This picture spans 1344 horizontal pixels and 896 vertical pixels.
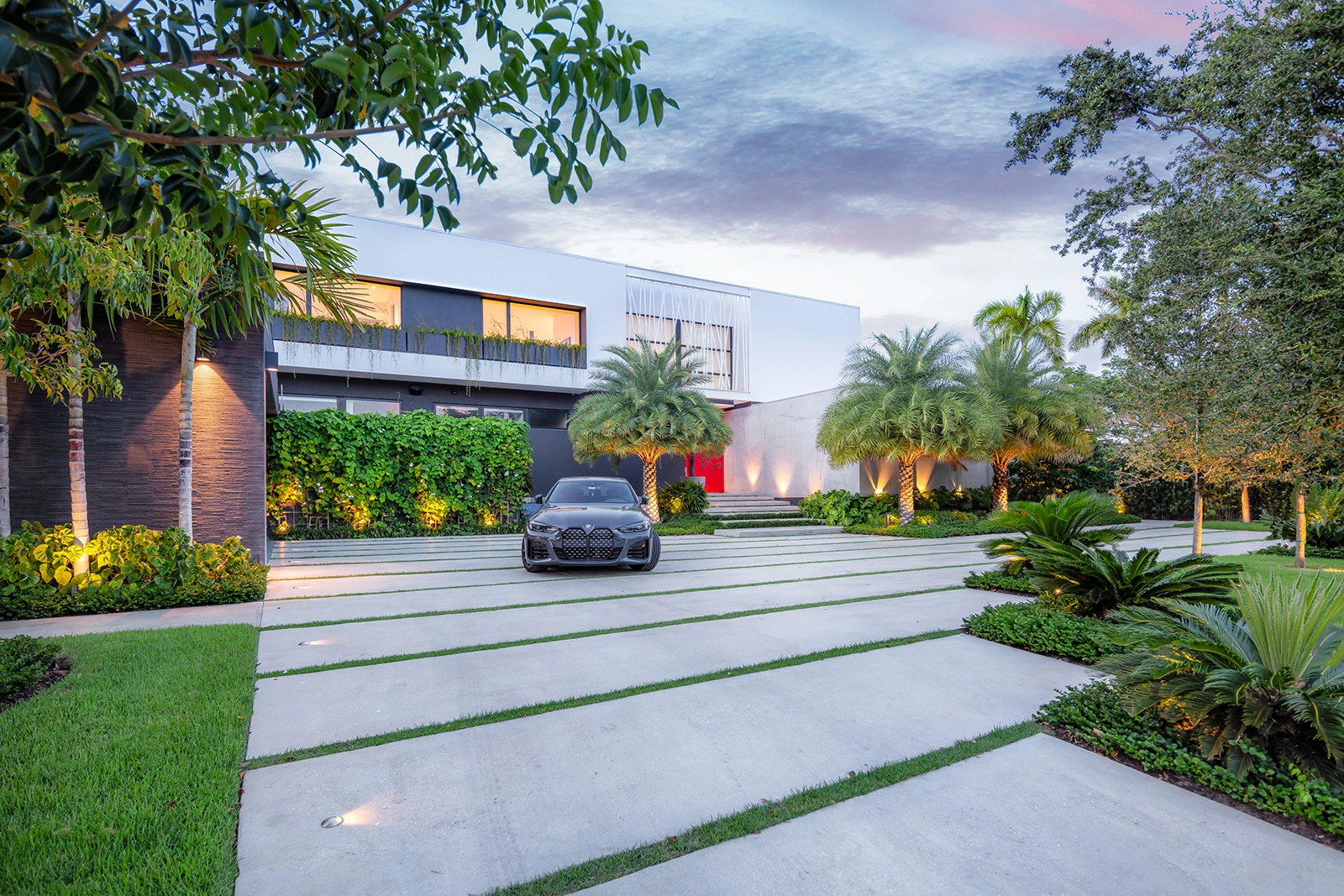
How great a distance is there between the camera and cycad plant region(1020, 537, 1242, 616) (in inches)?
195

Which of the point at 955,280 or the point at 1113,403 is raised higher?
the point at 955,280

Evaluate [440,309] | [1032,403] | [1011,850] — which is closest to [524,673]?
[1011,850]

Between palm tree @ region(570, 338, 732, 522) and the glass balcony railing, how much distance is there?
8.43 feet

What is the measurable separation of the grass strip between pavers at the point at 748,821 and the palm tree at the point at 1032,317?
25.2 meters

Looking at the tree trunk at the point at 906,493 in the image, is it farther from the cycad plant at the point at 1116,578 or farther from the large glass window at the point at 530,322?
the large glass window at the point at 530,322

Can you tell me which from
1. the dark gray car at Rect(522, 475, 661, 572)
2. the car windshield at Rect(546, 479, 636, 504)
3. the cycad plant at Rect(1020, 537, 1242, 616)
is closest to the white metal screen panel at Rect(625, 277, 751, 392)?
the car windshield at Rect(546, 479, 636, 504)

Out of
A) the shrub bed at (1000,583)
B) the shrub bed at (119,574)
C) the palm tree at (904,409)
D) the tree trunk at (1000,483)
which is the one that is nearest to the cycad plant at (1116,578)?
the shrub bed at (1000,583)

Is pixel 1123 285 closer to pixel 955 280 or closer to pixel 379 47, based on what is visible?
pixel 379 47

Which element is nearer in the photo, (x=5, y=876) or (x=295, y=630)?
(x=5, y=876)

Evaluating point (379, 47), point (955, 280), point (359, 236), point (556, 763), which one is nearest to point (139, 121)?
point (379, 47)

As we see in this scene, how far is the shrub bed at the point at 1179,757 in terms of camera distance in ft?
8.10

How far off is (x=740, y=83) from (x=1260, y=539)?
56.2 ft

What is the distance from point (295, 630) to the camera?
544 centimetres

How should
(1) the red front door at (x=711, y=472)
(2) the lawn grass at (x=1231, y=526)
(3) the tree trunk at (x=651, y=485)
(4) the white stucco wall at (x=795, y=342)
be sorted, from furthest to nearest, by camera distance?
(4) the white stucco wall at (x=795, y=342) < (1) the red front door at (x=711, y=472) < (2) the lawn grass at (x=1231, y=526) < (3) the tree trunk at (x=651, y=485)
